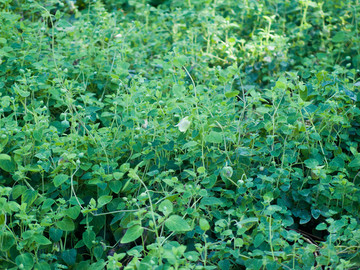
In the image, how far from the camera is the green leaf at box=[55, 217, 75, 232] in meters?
1.92

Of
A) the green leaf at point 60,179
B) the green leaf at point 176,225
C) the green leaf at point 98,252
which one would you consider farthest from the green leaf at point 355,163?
the green leaf at point 60,179

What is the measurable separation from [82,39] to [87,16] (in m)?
0.27

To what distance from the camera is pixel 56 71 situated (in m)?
2.53

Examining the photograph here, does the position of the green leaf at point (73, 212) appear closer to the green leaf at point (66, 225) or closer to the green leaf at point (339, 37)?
the green leaf at point (66, 225)

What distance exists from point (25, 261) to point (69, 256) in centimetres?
20

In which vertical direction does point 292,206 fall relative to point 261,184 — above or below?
below

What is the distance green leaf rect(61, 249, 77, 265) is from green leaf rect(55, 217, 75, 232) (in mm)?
101

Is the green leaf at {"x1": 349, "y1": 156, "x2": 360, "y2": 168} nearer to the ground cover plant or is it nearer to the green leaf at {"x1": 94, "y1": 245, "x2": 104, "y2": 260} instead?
the ground cover plant

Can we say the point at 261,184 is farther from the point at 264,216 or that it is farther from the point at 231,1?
the point at 231,1

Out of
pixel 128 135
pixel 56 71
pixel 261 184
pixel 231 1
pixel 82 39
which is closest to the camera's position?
pixel 261 184

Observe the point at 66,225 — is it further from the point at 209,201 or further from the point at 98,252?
the point at 209,201

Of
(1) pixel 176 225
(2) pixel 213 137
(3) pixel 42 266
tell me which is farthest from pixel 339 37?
(3) pixel 42 266

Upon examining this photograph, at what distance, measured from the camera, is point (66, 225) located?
193 cm

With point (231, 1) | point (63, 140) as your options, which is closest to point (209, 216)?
point (63, 140)
